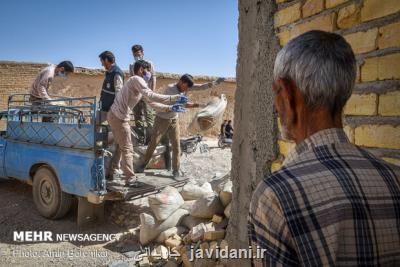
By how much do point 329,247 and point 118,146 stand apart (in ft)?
15.7

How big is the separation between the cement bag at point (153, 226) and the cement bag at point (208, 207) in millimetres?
360

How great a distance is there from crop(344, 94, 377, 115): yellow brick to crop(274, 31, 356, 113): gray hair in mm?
649

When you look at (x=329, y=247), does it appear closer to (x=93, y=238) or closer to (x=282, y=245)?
(x=282, y=245)

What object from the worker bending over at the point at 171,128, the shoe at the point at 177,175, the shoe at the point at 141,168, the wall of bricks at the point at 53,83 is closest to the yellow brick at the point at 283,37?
the worker bending over at the point at 171,128

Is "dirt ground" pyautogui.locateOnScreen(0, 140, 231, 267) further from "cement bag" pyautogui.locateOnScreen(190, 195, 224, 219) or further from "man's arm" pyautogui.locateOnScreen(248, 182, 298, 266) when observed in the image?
"man's arm" pyautogui.locateOnScreen(248, 182, 298, 266)

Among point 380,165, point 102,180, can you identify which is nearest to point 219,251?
point 102,180

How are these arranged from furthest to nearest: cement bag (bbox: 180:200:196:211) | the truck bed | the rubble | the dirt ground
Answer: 1. the truck bed
2. cement bag (bbox: 180:200:196:211)
3. the dirt ground
4. the rubble

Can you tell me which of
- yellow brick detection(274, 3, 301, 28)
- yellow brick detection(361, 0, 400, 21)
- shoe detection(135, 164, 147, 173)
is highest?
yellow brick detection(274, 3, 301, 28)

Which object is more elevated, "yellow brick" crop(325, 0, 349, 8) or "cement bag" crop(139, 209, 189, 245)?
"yellow brick" crop(325, 0, 349, 8)

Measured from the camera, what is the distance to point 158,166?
6152 mm

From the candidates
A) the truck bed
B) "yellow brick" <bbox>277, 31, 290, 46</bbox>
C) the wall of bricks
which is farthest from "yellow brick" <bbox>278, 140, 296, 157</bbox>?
the wall of bricks

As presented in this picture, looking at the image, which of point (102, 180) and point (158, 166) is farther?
point (158, 166)

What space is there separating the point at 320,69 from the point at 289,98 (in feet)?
0.36

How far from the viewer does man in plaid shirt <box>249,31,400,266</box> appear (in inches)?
31.2
